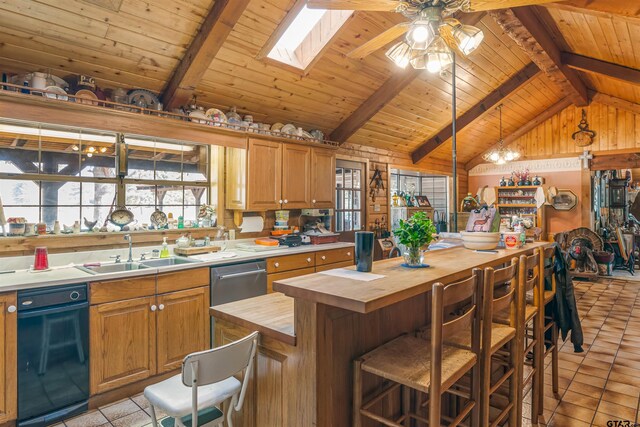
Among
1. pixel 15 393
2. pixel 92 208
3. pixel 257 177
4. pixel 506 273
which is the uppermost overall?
pixel 257 177

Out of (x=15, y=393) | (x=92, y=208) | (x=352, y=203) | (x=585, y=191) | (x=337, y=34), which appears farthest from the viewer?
(x=585, y=191)

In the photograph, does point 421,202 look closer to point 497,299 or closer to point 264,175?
point 264,175

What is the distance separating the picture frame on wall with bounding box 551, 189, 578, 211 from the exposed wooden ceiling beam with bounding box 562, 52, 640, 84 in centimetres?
322

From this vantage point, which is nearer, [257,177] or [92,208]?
[92,208]

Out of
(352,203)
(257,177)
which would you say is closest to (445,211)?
(352,203)

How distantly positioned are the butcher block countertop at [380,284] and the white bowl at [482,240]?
0.30 meters

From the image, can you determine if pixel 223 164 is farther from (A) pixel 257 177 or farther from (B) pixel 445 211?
(B) pixel 445 211

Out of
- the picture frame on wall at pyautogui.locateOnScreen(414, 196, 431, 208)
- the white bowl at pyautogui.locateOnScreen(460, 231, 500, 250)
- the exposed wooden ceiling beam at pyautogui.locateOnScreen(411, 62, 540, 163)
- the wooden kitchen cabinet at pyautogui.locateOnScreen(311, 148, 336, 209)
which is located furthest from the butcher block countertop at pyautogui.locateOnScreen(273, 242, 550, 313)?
the picture frame on wall at pyautogui.locateOnScreen(414, 196, 431, 208)

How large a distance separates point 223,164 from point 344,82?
1.74 m

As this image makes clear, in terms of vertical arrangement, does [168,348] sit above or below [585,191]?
below

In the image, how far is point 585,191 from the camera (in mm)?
7461

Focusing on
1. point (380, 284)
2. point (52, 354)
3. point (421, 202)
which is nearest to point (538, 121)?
point (421, 202)

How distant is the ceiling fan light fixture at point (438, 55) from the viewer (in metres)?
2.34

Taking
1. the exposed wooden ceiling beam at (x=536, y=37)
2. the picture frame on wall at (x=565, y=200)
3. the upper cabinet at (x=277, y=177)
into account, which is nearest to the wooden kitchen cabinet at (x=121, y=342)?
the upper cabinet at (x=277, y=177)
